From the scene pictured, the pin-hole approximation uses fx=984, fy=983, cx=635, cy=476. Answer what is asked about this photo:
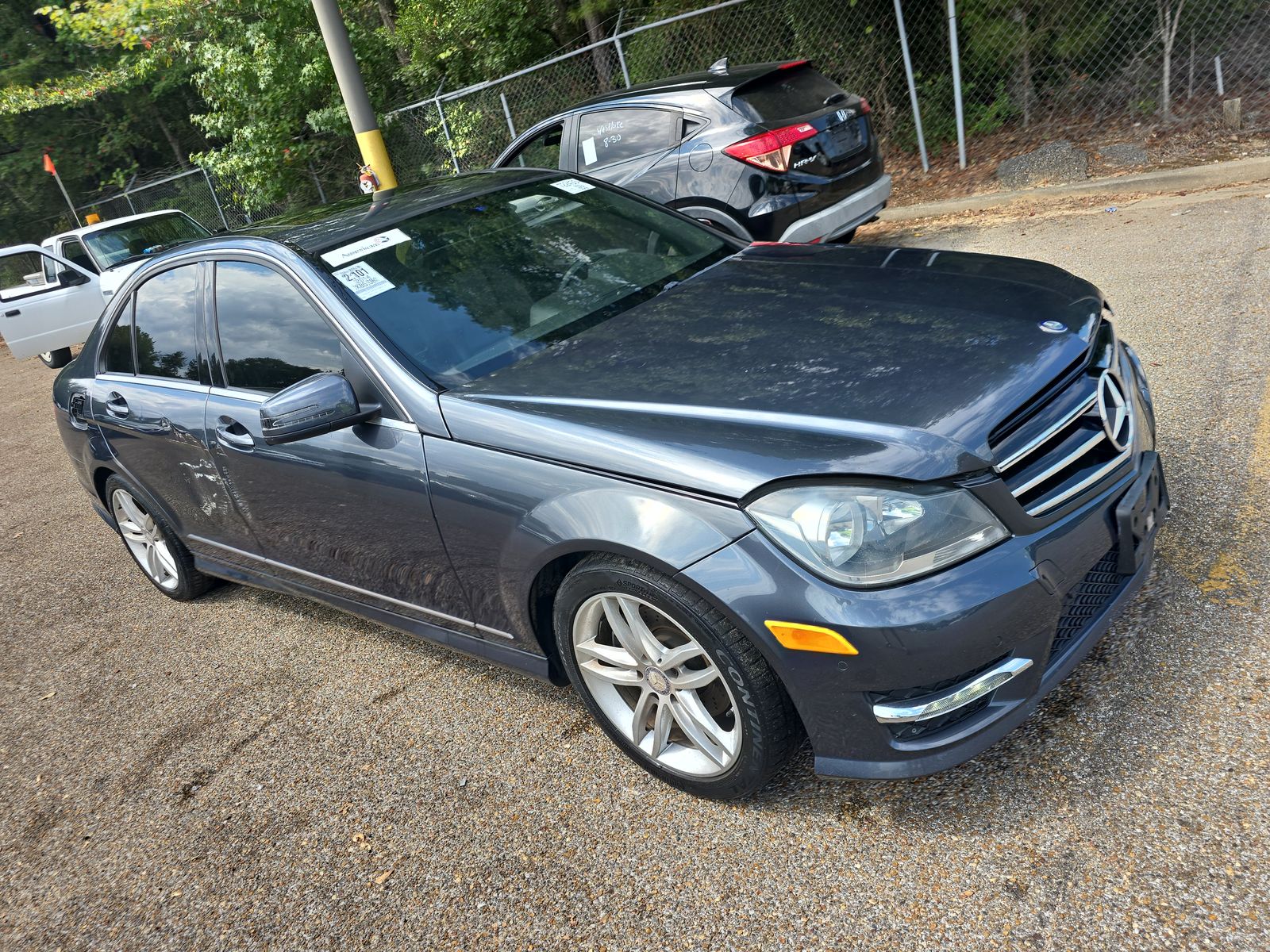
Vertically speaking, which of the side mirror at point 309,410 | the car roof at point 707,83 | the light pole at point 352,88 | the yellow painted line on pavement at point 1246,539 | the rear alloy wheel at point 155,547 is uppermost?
the light pole at point 352,88

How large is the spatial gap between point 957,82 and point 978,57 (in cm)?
121

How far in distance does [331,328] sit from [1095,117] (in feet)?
30.4

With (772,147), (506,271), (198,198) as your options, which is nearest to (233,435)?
(506,271)

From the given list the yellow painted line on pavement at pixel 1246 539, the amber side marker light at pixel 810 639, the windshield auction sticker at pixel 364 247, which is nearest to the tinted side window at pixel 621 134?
the windshield auction sticker at pixel 364 247

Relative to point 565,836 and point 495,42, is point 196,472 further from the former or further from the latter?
point 495,42

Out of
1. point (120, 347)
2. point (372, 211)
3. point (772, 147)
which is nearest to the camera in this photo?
point (372, 211)

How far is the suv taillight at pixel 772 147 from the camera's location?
22.3 ft

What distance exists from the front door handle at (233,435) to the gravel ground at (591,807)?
99cm

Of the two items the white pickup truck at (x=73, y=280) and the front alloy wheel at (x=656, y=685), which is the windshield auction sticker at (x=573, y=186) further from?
the white pickup truck at (x=73, y=280)

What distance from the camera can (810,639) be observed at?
7.34ft

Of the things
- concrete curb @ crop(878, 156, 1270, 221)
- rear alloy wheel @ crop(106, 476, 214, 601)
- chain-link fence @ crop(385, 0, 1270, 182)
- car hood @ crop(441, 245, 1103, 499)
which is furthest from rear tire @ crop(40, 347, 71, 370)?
car hood @ crop(441, 245, 1103, 499)

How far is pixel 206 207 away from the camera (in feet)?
67.7

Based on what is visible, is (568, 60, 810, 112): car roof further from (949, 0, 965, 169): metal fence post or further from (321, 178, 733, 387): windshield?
(321, 178, 733, 387): windshield

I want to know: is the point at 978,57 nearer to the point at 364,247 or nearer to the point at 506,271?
the point at 506,271
